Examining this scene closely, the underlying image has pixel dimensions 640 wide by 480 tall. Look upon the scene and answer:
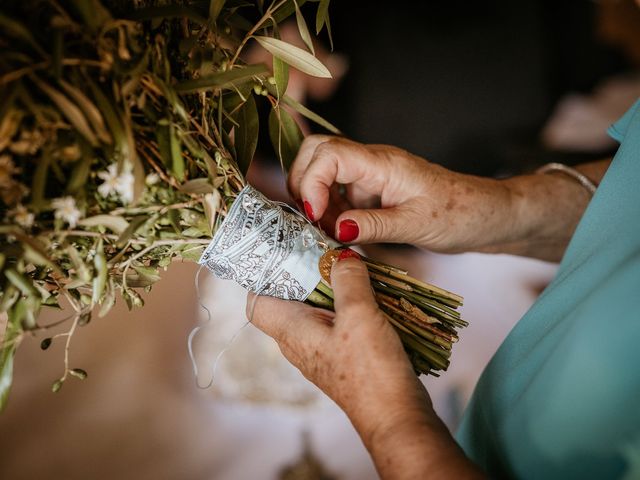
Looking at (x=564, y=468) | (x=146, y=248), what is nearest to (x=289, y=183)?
(x=146, y=248)

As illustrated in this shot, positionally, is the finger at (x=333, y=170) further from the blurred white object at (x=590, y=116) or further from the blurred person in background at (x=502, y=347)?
the blurred white object at (x=590, y=116)

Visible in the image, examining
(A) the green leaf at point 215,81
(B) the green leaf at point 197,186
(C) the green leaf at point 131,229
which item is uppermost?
(A) the green leaf at point 215,81

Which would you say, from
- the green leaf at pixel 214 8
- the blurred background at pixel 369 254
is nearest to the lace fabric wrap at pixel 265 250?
the green leaf at pixel 214 8

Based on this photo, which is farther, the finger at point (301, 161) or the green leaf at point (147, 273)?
the finger at point (301, 161)

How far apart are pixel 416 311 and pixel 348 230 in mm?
160

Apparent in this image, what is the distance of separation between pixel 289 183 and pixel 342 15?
1068mm

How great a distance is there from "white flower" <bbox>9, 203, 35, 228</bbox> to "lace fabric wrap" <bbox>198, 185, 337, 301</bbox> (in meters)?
0.23

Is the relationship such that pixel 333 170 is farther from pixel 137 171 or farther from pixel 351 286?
pixel 137 171

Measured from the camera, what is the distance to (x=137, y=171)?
52cm

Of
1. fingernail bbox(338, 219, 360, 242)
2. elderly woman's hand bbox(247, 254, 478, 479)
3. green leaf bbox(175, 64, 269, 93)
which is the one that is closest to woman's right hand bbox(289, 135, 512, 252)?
fingernail bbox(338, 219, 360, 242)

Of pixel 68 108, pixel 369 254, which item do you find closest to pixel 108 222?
pixel 68 108

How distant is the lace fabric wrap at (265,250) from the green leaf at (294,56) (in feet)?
0.61

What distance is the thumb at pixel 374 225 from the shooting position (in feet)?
2.61

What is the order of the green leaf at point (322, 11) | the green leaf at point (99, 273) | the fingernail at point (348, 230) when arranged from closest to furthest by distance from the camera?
the green leaf at point (99, 273) < the green leaf at point (322, 11) < the fingernail at point (348, 230)
